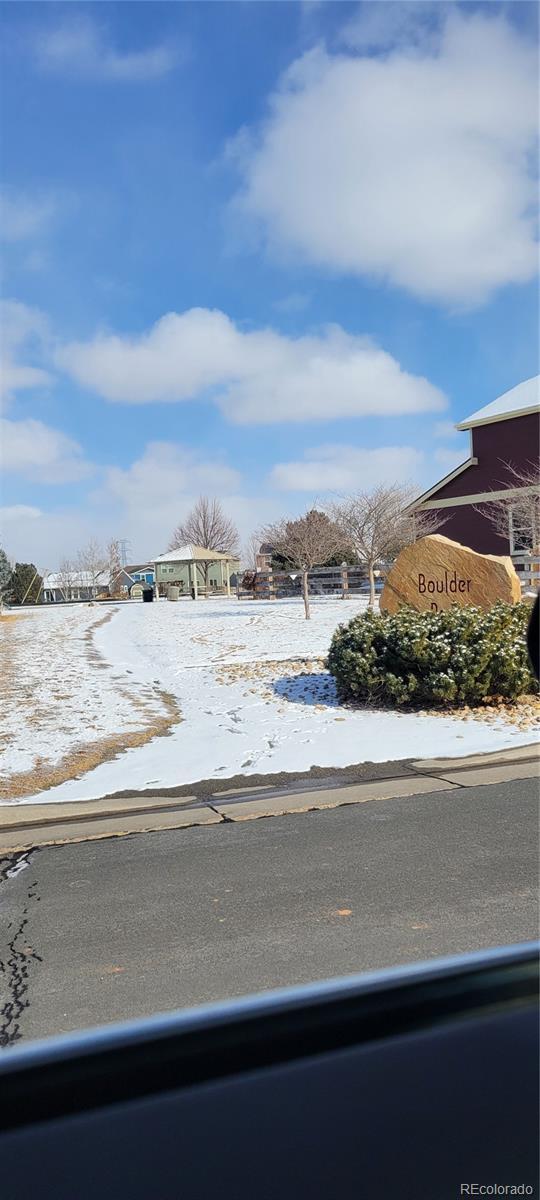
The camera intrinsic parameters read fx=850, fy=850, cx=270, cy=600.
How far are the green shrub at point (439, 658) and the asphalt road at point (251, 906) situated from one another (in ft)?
11.5

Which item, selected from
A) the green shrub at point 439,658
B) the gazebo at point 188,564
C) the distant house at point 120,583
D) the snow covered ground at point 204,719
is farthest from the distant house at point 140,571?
the green shrub at point 439,658

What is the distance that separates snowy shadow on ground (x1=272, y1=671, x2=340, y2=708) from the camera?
10602 mm

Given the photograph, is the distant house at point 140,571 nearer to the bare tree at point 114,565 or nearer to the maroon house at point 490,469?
the bare tree at point 114,565

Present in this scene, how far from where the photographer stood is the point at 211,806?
243 inches

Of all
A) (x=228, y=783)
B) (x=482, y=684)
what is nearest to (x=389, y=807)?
(x=228, y=783)

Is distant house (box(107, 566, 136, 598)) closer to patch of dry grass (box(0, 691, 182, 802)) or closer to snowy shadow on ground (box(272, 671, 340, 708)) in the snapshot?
snowy shadow on ground (box(272, 671, 340, 708))

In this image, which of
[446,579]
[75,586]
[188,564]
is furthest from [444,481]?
[75,586]

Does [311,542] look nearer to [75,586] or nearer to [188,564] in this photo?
[188,564]

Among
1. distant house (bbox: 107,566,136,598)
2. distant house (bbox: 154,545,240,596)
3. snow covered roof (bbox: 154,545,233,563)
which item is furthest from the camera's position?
distant house (bbox: 107,566,136,598)

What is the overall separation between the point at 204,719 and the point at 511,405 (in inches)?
821

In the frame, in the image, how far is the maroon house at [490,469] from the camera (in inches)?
1033

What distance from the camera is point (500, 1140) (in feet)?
2.63

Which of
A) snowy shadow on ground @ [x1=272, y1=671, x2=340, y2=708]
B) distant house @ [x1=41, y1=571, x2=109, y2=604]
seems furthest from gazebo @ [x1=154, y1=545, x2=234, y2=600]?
snowy shadow on ground @ [x1=272, y1=671, x2=340, y2=708]

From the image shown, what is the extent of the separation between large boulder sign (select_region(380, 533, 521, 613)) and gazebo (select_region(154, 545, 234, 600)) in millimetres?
38908
